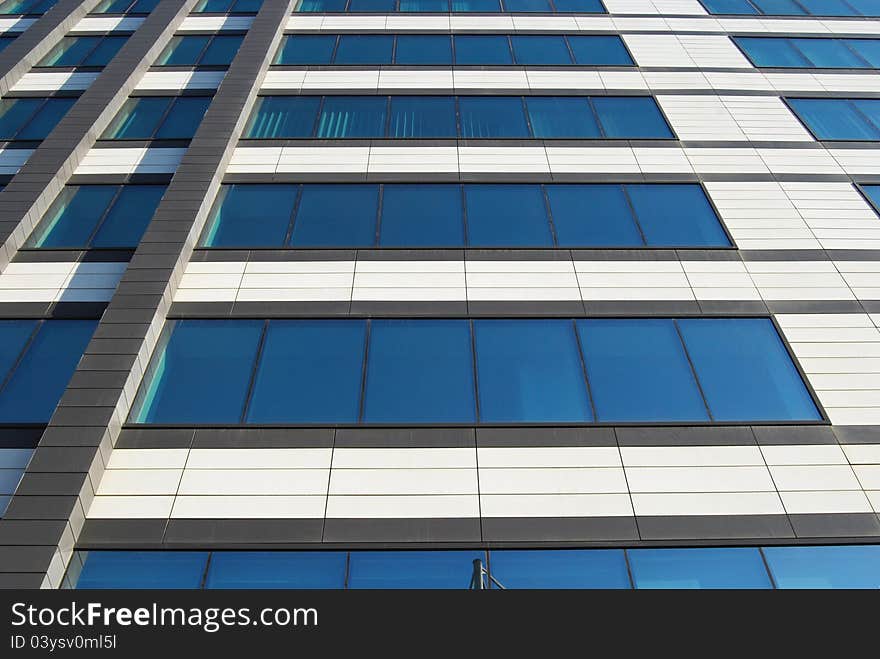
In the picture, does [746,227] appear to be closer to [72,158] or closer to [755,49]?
[755,49]

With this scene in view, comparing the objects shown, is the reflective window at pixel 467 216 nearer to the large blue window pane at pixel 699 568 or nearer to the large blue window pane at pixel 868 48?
the large blue window pane at pixel 699 568

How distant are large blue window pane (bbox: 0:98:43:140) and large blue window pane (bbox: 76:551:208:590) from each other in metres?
16.8

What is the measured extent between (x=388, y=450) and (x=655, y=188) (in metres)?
11.1

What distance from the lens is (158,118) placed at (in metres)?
21.0

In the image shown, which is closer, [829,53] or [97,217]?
[97,217]

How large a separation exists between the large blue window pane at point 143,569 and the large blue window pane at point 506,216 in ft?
31.5

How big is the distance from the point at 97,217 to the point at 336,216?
666cm

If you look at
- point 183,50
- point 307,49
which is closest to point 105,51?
point 183,50

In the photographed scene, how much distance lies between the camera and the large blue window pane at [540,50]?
2281 cm

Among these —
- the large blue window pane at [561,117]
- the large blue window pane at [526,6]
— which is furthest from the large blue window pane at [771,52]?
the large blue window pane at [561,117]

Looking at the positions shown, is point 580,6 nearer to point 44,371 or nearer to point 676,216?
point 676,216

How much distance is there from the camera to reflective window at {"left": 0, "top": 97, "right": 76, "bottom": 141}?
20.8 metres

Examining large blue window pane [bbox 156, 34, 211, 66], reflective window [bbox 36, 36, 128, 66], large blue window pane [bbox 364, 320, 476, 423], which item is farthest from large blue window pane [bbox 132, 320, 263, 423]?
reflective window [bbox 36, 36, 128, 66]

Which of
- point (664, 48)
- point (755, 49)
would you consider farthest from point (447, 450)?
point (755, 49)
